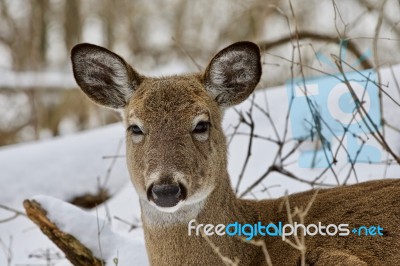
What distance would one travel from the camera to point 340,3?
→ 38.2 feet

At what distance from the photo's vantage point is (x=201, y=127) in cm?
372

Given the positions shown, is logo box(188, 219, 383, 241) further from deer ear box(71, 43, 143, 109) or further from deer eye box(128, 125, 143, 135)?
deer ear box(71, 43, 143, 109)

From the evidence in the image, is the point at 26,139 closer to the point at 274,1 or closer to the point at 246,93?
the point at 274,1

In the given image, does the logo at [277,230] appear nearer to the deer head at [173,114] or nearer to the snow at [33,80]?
the deer head at [173,114]

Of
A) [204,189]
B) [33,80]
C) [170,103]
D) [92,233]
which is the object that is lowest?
[92,233]

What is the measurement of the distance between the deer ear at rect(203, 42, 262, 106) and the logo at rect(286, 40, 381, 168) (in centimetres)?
103

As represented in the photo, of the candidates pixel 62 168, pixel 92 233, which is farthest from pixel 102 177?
pixel 92 233

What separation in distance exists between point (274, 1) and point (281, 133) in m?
4.07

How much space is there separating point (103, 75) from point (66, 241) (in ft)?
3.88

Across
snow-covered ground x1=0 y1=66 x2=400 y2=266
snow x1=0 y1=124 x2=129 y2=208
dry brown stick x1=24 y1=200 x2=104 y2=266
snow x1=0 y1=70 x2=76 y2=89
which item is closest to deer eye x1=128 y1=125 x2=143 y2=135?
snow-covered ground x1=0 y1=66 x2=400 y2=266

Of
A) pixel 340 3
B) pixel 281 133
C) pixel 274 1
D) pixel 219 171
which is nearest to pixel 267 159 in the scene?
pixel 281 133

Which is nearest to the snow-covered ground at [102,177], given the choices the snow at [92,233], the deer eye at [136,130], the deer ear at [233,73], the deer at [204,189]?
the snow at [92,233]

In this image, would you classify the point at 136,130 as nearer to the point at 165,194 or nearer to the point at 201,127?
the point at 201,127

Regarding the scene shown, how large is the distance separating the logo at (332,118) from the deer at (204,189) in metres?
1.21
